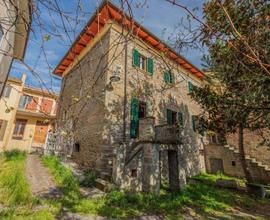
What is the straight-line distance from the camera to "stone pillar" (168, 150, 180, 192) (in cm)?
714

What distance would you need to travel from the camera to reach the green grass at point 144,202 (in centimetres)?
468

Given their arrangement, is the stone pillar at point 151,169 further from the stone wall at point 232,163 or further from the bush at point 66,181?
the stone wall at point 232,163

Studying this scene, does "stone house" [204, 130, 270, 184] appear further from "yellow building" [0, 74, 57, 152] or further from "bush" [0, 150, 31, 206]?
"yellow building" [0, 74, 57, 152]

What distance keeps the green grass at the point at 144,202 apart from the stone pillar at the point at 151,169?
14.2 inches

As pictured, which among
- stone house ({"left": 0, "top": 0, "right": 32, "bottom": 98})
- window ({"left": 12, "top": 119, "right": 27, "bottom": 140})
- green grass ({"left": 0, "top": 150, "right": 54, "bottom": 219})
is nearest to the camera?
stone house ({"left": 0, "top": 0, "right": 32, "bottom": 98})

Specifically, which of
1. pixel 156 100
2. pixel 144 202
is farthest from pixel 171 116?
pixel 144 202

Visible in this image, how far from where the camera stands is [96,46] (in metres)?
9.89

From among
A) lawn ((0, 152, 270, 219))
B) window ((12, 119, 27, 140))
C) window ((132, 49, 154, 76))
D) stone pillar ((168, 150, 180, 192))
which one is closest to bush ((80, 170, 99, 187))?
lawn ((0, 152, 270, 219))

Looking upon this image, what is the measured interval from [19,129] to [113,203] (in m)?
15.5

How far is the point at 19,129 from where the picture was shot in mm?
16203

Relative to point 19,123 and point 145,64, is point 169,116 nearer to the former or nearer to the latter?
point 145,64

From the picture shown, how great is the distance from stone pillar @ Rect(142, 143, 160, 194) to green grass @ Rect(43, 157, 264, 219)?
360mm

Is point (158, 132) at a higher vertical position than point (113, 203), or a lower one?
higher

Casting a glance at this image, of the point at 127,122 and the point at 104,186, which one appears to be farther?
the point at 127,122
